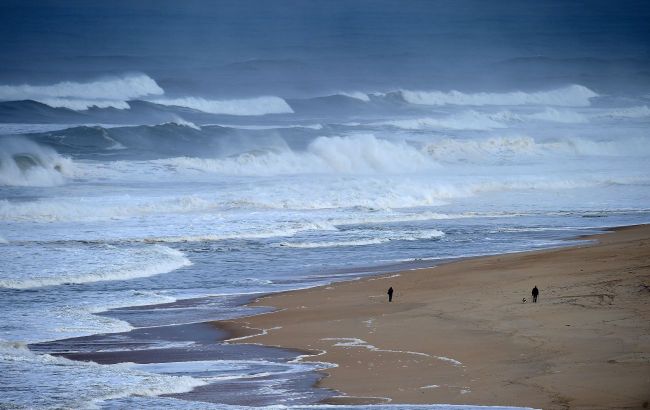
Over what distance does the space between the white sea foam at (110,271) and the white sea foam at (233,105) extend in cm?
3383

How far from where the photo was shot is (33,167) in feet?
90.4

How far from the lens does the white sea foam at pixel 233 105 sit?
5031cm

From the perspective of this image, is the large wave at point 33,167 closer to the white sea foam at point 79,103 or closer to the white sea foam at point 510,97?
the white sea foam at point 79,103

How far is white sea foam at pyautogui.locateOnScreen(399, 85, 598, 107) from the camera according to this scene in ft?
193

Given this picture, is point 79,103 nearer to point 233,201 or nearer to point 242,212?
point 233,201

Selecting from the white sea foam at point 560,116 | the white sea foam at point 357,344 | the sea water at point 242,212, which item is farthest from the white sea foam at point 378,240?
the white sea foam at point 560,116

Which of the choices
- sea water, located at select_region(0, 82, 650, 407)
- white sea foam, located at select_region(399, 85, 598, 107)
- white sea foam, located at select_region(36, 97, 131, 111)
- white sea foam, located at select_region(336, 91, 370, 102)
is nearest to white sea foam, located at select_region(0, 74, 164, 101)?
white sea foam, located at select_region(36, 97, 131, 111)

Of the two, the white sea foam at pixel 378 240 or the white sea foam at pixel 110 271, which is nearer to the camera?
the white sea foam at pixel 110 271

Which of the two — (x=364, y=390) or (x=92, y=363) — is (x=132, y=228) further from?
(x=364, y=390)

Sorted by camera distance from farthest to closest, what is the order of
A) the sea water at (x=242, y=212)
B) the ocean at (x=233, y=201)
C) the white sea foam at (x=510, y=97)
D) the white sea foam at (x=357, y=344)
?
the white sea foam at (x=510, y=97), the sea water at (x=242, y=212), the ocean at (x=233, y=201), the white sea foam at (x=357, y=344)

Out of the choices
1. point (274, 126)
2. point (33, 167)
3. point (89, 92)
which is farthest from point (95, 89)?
point (33, 167)

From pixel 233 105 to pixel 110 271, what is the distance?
3794 cm

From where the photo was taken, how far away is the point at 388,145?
34.3 m

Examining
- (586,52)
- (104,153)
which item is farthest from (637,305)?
(586,52)
